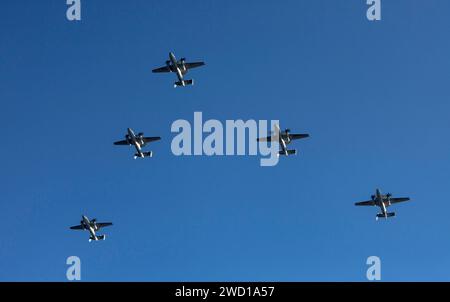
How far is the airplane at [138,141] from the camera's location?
116 metres

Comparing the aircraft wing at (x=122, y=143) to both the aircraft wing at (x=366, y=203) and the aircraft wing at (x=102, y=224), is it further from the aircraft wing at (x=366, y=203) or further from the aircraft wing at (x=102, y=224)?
the aircraft wing at (x=366, y=203)

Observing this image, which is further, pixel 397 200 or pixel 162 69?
pixel 397 200

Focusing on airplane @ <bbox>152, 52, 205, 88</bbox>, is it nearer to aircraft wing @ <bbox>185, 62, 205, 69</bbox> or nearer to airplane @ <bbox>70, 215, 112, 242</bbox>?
aircraft wing @ <bbox>185, 62, 205, 69</bbox>

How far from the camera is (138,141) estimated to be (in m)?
117

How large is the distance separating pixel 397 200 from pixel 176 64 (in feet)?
140

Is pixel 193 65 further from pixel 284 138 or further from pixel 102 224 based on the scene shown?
pixel 102 224

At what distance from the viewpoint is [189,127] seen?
3858 inches

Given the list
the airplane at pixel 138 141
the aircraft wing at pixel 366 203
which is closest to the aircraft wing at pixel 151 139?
the airplane at pixel 138 141

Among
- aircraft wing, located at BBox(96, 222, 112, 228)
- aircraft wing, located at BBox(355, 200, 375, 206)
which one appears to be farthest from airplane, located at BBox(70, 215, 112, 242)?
aircraft wing, located at BBox(355, 200, 375, 206)

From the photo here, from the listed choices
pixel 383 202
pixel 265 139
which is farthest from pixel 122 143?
pixel 383 202

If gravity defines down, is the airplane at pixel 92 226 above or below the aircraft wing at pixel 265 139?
below
